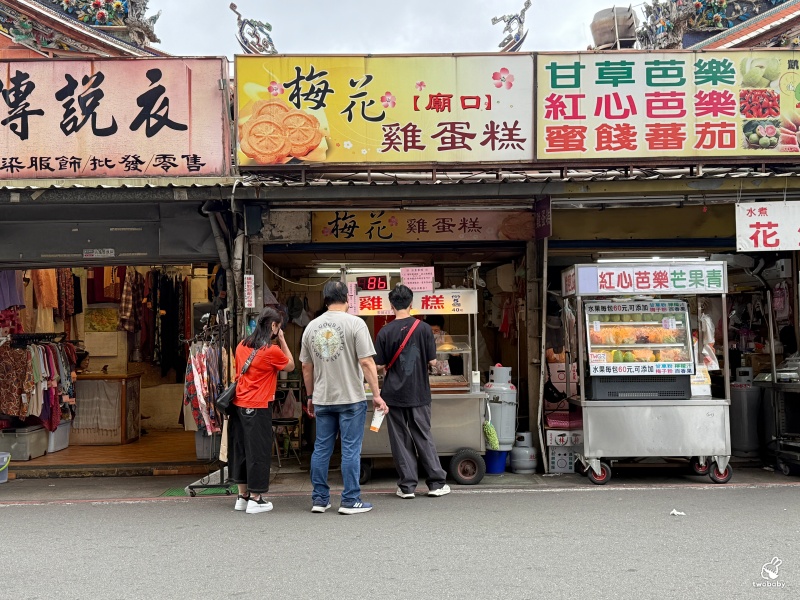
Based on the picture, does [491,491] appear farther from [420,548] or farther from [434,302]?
[420,548]

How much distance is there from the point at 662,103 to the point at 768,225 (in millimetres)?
1790

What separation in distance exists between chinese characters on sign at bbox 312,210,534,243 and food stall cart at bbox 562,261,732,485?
1.51 metres

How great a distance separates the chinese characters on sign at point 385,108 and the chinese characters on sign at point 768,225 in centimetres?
247

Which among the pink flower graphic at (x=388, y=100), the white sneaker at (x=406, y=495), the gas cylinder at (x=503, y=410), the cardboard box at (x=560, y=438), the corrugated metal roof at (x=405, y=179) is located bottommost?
the white sneaker at (x=406, y=495)

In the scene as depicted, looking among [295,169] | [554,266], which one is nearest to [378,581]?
[295,169]

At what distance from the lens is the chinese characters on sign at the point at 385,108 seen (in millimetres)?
8508

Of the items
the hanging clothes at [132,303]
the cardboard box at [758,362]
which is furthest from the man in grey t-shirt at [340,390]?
the hanging clothes at [132,303]

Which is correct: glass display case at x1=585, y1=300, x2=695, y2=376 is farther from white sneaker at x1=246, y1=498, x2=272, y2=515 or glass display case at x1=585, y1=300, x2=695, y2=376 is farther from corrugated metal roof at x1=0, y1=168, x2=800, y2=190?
white sneaker at x1=246, y1=498, x2=272, y2=515

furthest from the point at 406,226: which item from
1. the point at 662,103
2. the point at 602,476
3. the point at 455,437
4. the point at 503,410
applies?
the point at 602,476

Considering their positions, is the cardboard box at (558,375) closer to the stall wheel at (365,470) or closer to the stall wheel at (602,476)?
the stall wheel at (602,476)

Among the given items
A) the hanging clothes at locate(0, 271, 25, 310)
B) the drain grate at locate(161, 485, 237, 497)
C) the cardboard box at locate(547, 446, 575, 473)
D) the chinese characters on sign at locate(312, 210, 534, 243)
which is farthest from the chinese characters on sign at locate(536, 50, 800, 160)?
the hanging clothes at locate(0, 271, 25, 310)

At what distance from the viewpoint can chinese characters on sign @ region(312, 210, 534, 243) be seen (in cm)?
972

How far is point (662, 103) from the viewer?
8.66 meters

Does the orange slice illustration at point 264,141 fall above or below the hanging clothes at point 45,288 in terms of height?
above
